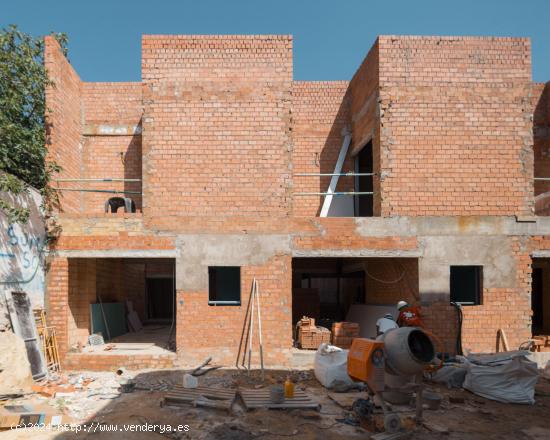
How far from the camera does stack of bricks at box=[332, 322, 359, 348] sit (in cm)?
906

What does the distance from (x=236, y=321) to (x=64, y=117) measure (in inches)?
247

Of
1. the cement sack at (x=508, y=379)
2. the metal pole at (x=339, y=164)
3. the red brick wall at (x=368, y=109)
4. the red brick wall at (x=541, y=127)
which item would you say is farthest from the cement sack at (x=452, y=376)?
the red brick wall at (x=541, y=127)

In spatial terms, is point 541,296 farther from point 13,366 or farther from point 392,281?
point 13,366

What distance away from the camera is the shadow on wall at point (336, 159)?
11367 millimetres

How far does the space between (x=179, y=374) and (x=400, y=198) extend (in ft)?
18.8

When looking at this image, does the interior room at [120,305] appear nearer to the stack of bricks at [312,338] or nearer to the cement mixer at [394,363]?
the stack of bricks at [312,338]

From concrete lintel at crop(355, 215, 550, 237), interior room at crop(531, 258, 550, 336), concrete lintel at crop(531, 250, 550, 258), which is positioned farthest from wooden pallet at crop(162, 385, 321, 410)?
interior room at crop(531, 258, 550, 336)

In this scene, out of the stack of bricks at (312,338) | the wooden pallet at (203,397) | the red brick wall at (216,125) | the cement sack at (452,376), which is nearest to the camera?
the wooden pallet at (203,397)

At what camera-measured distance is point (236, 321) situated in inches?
337

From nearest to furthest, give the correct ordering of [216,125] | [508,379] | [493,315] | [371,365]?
[371,365], [508,379], [493,315], [216,125]

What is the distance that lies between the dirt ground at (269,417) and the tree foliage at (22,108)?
14.5ft

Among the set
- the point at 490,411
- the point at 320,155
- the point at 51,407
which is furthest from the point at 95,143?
the point at 490,411

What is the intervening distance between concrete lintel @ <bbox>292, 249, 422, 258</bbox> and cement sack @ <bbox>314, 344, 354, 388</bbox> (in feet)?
6.11

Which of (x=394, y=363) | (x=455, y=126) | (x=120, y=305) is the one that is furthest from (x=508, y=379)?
(x=120, y=305)
